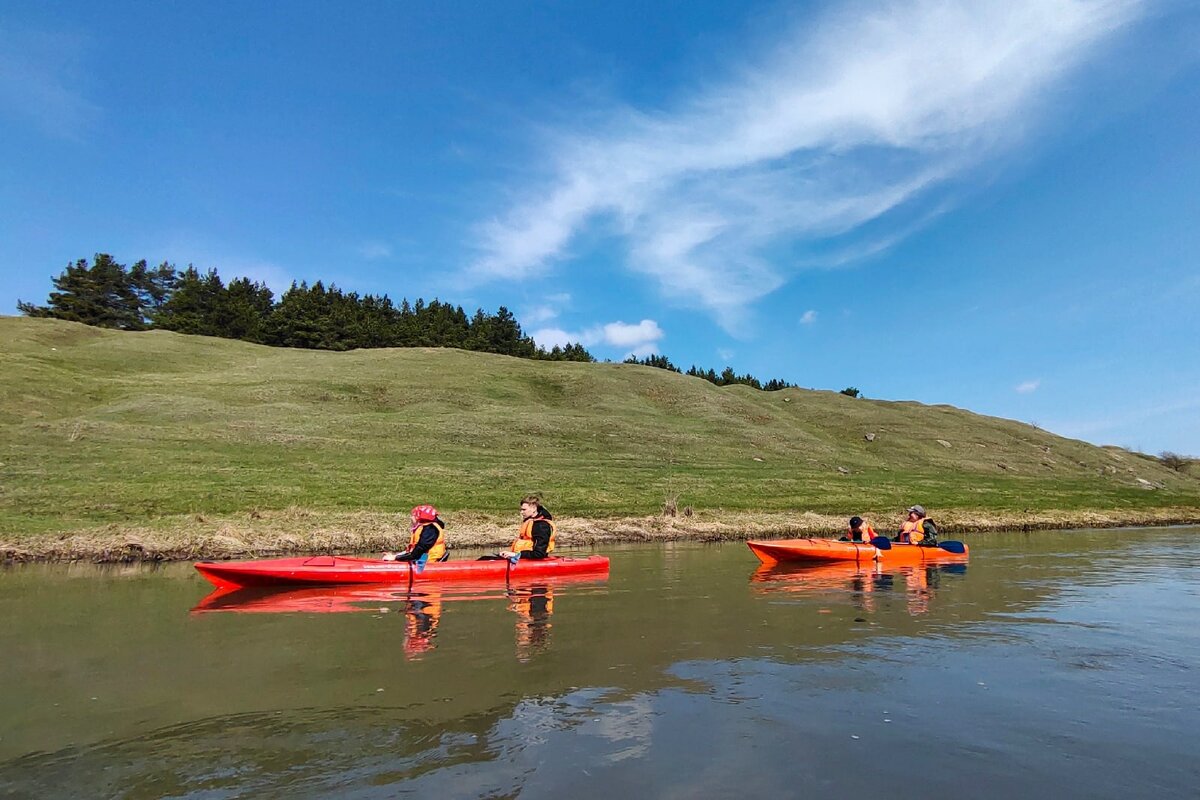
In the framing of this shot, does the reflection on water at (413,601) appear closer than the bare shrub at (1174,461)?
Yes

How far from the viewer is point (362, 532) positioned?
2384 cm

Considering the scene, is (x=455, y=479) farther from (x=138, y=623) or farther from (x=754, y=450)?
(x=754, y=450)

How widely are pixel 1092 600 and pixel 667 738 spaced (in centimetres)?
1304

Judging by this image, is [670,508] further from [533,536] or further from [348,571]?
[348,571]

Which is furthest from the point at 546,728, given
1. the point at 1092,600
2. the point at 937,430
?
the point at 937,430

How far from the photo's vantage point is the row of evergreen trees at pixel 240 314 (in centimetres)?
9900

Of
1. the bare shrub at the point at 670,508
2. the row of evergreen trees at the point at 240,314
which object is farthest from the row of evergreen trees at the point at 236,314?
the bare shrub at the point at 670,508

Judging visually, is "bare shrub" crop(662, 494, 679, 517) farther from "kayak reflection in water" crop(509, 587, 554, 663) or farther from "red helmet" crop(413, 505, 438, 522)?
"red helmet" crop(413, 505, 438, 522)

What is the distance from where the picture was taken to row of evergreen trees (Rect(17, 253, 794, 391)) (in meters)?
99.0

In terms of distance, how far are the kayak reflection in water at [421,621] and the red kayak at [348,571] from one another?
82cm

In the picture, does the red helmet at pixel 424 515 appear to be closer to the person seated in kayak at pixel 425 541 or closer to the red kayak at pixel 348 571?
the person seated in kayak at pixel 425 541

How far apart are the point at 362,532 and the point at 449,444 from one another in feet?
67.5

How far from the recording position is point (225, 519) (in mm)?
23812

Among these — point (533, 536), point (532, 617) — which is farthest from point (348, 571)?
point (532, 617)
